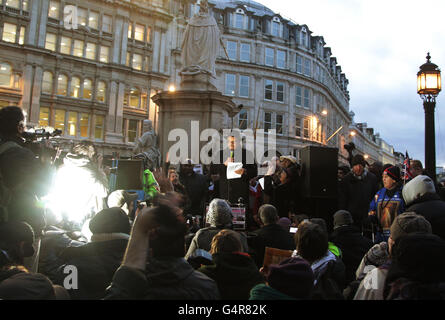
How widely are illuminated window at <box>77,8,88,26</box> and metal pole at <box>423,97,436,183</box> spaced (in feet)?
130

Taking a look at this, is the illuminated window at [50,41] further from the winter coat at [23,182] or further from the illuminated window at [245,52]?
the winter coat at [23,182]

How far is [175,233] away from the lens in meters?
2.36

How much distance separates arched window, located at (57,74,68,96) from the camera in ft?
124

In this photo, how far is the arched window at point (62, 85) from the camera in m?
37.9

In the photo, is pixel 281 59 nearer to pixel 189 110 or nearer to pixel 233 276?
pixel 189 110

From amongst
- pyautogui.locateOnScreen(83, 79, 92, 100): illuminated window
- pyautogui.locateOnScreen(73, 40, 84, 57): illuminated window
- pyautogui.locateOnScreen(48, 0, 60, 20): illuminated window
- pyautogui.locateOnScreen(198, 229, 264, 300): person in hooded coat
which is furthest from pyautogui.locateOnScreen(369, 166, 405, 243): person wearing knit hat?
pyautogui.locateOnScreen(48, 0, 60, 20): illuminated window

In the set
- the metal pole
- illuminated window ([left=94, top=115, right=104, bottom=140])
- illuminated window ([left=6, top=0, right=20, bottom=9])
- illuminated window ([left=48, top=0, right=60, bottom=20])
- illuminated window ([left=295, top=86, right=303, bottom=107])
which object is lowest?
the metal pole

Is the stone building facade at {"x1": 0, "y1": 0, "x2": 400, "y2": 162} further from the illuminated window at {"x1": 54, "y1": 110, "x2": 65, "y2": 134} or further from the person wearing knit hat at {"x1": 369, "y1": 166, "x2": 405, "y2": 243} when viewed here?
the person wearing knit hat at {"x1": 369, "y1": 166, "x2": 405, "y2": 243}

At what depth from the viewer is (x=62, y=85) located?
125ft

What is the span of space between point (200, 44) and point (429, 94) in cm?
721

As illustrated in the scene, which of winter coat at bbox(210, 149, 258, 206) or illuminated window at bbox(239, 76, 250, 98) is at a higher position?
illuminated window at bbox(239, 76, 250, 98)

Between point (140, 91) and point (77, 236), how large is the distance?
130ft

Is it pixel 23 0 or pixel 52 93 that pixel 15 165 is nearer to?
pixel 52 93
